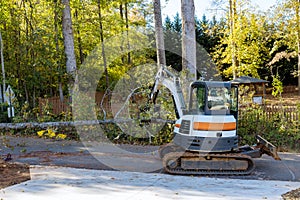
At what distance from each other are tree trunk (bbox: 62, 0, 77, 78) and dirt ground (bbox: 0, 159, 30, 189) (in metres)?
6.37

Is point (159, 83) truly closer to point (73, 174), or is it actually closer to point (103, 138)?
point (73, 174)

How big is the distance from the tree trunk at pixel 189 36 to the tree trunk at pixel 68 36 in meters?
4.94

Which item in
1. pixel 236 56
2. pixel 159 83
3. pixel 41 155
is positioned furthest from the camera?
pixel 236 56

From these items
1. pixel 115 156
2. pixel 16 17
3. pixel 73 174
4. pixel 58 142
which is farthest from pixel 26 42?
pixel 73 174

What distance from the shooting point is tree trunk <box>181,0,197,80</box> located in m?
9.88

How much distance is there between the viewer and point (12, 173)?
6.20 m

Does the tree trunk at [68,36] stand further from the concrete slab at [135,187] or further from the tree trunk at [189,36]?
the concrete slab at [135,187]

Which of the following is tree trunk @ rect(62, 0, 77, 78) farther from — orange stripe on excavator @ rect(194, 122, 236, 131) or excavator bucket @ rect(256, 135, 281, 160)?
excavator bucket @ rect(256, 135, 281, 160)

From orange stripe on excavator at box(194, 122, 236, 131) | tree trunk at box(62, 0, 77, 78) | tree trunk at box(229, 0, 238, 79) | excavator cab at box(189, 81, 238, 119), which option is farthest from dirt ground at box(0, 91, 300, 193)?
tree trunk at box(229, 0, 238, 79)

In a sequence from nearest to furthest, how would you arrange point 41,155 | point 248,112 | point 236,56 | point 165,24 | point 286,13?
point 41,155 → point 248,112 → point 286,13 → point 236,56 → point 165,24

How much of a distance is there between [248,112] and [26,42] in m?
9.47

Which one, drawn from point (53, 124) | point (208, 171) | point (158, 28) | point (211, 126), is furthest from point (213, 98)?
point (53, 124)

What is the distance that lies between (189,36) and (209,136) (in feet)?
15.5

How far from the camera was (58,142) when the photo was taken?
32.8ft
